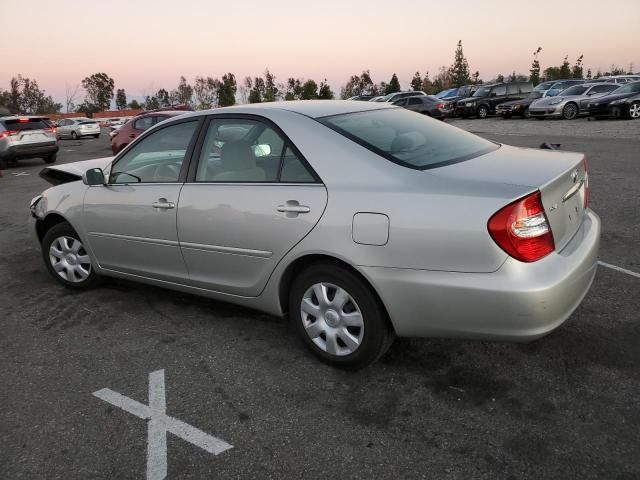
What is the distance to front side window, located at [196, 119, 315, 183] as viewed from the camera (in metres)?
3.28

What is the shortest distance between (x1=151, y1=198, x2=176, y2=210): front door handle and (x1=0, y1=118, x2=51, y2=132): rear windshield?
15.1 metres

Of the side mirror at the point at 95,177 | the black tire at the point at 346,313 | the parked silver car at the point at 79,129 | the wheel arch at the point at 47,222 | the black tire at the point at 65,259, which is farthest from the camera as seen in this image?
the parked silver car at the point at 79,129

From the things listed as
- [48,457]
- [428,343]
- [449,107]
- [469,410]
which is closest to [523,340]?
[469,410]

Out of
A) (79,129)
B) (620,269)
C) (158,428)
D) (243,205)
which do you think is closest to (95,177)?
(243,205)

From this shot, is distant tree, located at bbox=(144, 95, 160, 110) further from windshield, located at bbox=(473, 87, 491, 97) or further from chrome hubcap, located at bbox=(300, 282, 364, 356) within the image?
chrome hubcap, located at bbox=(300, 282, 364, 356)

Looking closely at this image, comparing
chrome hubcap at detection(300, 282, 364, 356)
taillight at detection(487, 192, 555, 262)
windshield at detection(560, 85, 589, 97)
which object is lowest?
chrome hubcap at detection(300, 282, 364, 356)

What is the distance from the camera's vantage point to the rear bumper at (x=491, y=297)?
2.55 meters

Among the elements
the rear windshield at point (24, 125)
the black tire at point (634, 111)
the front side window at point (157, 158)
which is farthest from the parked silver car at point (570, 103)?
the front side window at point (157, 158)

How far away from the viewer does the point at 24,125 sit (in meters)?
16.6

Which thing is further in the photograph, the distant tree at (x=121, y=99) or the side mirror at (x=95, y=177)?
the distant tree at (x=121, y=99)

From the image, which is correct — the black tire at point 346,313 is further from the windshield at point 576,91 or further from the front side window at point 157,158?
the windshield at point 576,91

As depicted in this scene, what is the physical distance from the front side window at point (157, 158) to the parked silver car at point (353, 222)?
1cm

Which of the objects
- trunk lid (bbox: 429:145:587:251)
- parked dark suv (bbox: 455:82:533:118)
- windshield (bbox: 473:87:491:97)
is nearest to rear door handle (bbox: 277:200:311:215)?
trunk lid (bbox: 429:145:587:251)

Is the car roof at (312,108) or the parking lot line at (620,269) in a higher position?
the car roof at (312,108)
